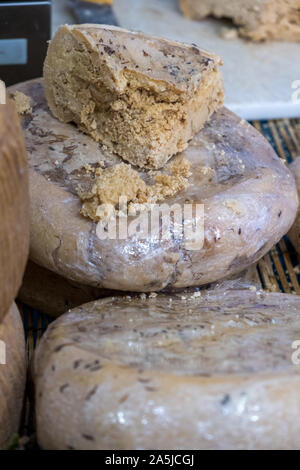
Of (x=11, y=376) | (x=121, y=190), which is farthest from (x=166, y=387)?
(x=121, y=190)

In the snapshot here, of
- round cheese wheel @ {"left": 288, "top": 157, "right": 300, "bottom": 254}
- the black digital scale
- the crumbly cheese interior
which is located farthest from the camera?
the black digital scale

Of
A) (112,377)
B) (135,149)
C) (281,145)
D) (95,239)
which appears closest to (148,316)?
(95,239)

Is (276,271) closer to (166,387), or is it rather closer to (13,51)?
(166,387)

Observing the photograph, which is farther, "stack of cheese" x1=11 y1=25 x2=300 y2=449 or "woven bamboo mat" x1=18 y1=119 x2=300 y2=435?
"woven bamboo mat" x1=18 y1=119 x2=300 y2=435

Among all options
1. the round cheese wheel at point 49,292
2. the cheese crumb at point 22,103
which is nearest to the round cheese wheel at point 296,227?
the round cheese wheel at point 49,292

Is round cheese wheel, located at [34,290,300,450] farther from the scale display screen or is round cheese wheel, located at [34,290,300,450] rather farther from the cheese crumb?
the scale display screen

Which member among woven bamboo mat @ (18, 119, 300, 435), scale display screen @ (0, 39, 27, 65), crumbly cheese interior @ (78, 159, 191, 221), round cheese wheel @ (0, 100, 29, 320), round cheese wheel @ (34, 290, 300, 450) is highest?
round cheese wheel @ (0, 100, 29, 320)

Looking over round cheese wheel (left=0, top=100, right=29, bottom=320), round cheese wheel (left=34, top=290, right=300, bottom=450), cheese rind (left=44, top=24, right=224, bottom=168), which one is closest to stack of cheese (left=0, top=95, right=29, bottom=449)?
round cheese wheel (left=0, top=100, right=29, bottom=320)

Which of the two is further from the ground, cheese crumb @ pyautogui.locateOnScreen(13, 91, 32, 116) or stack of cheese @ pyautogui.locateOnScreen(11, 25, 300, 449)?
cheese crumb @ pyautogui.locateOnScreen(13, 91, 32, 116)
